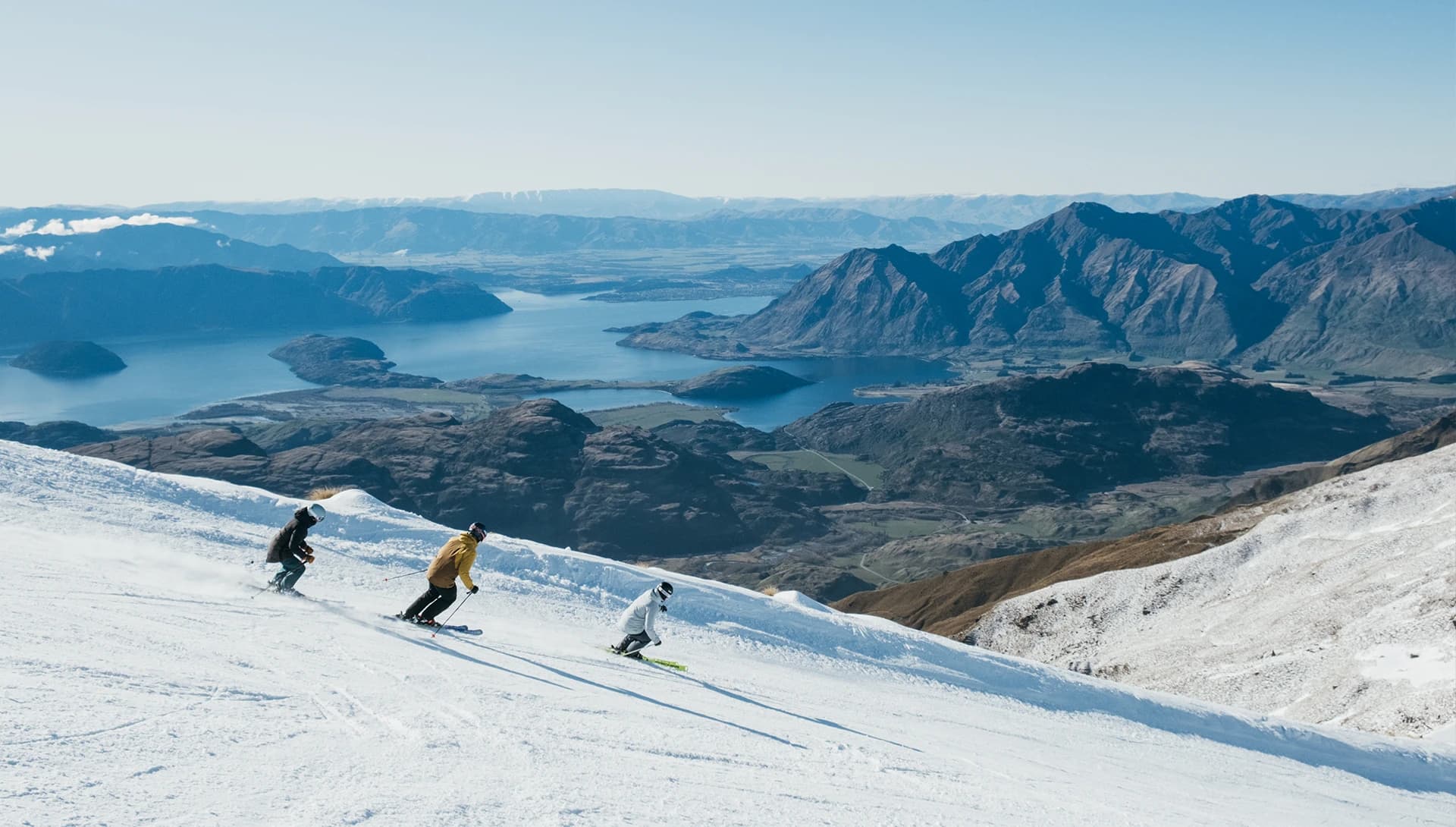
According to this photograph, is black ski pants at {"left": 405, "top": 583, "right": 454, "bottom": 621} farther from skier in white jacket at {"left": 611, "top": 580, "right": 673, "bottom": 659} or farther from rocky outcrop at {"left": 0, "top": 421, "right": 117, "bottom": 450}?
rocky outcrop at {"left": 0, "top": 421, "right": 117, "bottom": 450}

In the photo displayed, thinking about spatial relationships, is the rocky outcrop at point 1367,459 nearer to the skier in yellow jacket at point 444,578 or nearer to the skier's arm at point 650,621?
the skier's arm at point 650,621

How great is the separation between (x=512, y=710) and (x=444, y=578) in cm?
468

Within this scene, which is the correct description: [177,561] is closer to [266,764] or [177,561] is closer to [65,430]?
[266,764]

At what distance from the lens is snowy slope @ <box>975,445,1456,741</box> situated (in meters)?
41.0

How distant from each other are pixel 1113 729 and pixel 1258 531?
4747 centimetres

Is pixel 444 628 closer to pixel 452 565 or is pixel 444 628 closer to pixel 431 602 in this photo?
pixel 431 602

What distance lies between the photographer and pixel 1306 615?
163ft

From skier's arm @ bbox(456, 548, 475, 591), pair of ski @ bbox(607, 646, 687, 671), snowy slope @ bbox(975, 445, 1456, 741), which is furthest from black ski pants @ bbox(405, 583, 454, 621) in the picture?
snowy slope @ bbox(975, 445, 1456, 741)

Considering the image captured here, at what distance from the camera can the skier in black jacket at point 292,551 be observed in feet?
54.3

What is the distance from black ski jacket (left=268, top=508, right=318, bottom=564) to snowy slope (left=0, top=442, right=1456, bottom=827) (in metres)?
0.86

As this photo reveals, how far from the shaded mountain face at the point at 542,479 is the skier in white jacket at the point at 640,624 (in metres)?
123

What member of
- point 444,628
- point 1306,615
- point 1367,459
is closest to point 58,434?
point 1306,615

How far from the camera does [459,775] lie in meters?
9.71

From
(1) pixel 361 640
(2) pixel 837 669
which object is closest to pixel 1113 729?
(2) pixel 837 669
